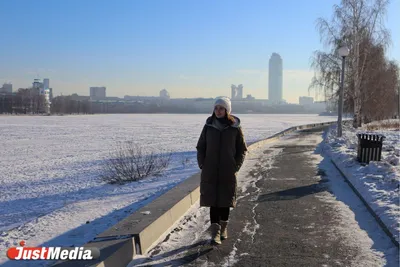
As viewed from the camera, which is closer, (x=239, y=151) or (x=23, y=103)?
(x=239, y=151)

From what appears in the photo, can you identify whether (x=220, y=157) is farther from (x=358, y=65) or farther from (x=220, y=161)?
(x=358, y=65)

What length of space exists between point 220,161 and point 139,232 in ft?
4.33

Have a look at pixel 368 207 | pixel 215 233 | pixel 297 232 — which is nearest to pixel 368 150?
pixel 368 207

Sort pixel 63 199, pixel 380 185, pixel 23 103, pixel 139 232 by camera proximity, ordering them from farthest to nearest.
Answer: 1. pixel 23 103
2. pixel 63 199
3. pixel 380 185
4. pixel 139 232

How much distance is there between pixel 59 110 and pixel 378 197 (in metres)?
146

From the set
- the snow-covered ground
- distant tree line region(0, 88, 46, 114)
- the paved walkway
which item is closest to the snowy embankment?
the paved walkway

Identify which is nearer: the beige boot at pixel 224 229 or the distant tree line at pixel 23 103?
the beige boot at pixel 224 229

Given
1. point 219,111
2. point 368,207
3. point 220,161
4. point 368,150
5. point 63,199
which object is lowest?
point 63,199

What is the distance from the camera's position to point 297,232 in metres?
5.81

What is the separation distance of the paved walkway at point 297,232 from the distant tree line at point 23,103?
5132 inches

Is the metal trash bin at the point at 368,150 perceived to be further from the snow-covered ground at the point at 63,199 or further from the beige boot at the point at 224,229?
the beige boot at the point at 224,229

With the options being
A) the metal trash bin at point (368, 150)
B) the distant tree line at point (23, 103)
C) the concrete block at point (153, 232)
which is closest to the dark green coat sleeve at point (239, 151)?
the concrete block at point (153, 232)

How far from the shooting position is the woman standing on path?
5109mm

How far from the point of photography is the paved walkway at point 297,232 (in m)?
4.73
